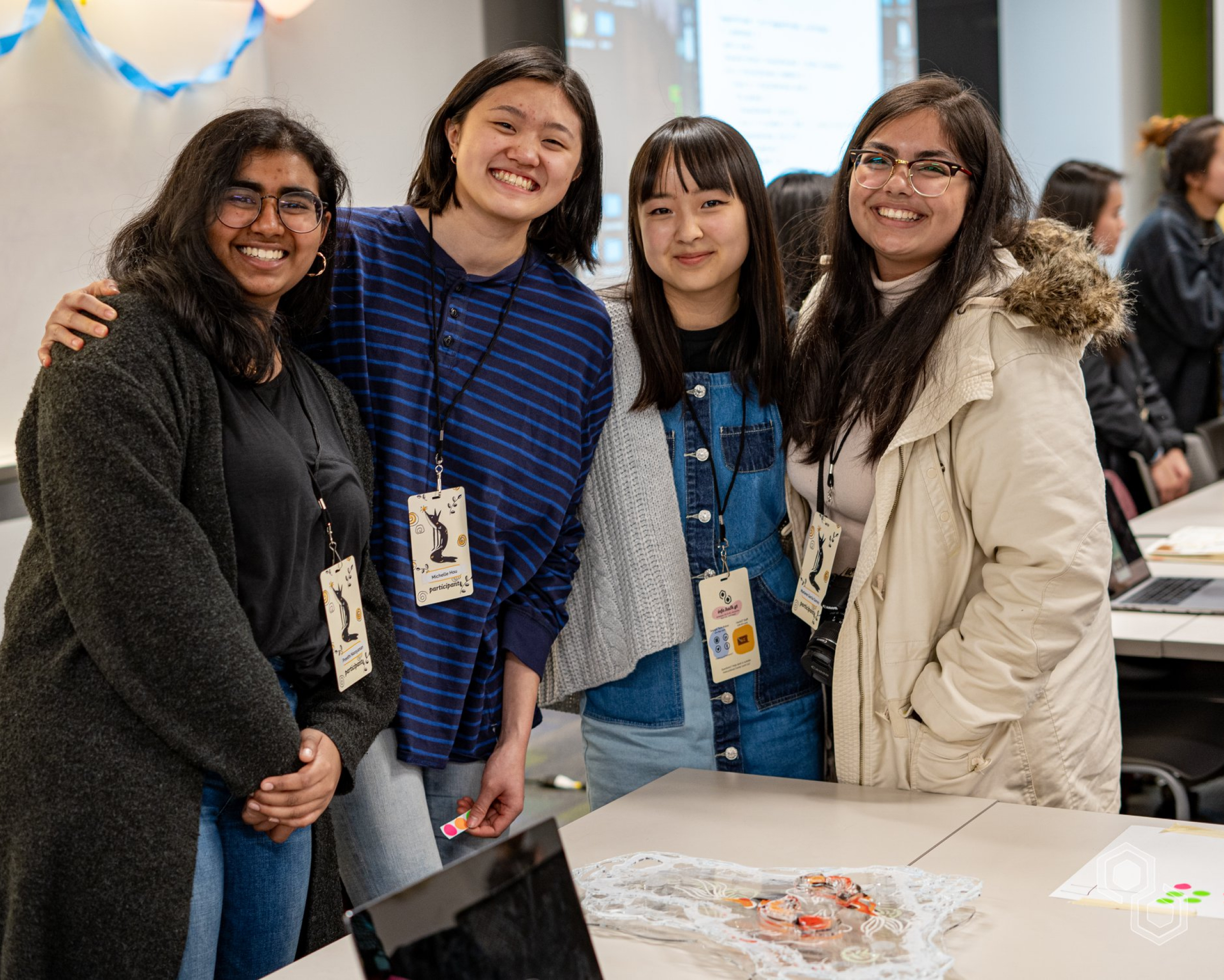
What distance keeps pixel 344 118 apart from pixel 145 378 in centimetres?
256

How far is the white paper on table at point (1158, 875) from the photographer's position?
1.36 meters

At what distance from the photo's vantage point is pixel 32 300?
2893mm

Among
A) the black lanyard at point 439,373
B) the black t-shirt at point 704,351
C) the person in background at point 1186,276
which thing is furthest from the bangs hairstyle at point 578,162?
the person in background at point 1186,276

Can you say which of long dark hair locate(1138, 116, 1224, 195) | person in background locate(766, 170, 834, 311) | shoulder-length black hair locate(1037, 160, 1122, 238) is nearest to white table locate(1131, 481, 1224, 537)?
shoulder-length black hair locate(1037, 160, 1122, 238)

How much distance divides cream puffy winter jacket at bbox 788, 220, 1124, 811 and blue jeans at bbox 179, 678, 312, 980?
33.9 inches

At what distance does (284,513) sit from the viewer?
5.11 feet

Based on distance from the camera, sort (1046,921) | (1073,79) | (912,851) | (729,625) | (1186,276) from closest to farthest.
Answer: (1046,921)
(912,851)
(729,625)
(1186,276)
(1073,79)

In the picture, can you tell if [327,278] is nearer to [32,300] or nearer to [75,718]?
[75,718]

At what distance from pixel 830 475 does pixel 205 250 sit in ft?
3.28

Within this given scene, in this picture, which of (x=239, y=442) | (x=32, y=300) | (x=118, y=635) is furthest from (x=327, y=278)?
(x=32, y=300)

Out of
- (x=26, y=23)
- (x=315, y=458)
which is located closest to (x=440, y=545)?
(x=315, y=458)

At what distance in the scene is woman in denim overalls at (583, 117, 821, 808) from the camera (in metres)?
2.00

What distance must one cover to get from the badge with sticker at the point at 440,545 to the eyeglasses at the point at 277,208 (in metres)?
0.44

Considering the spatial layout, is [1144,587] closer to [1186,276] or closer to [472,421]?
[472,421]
